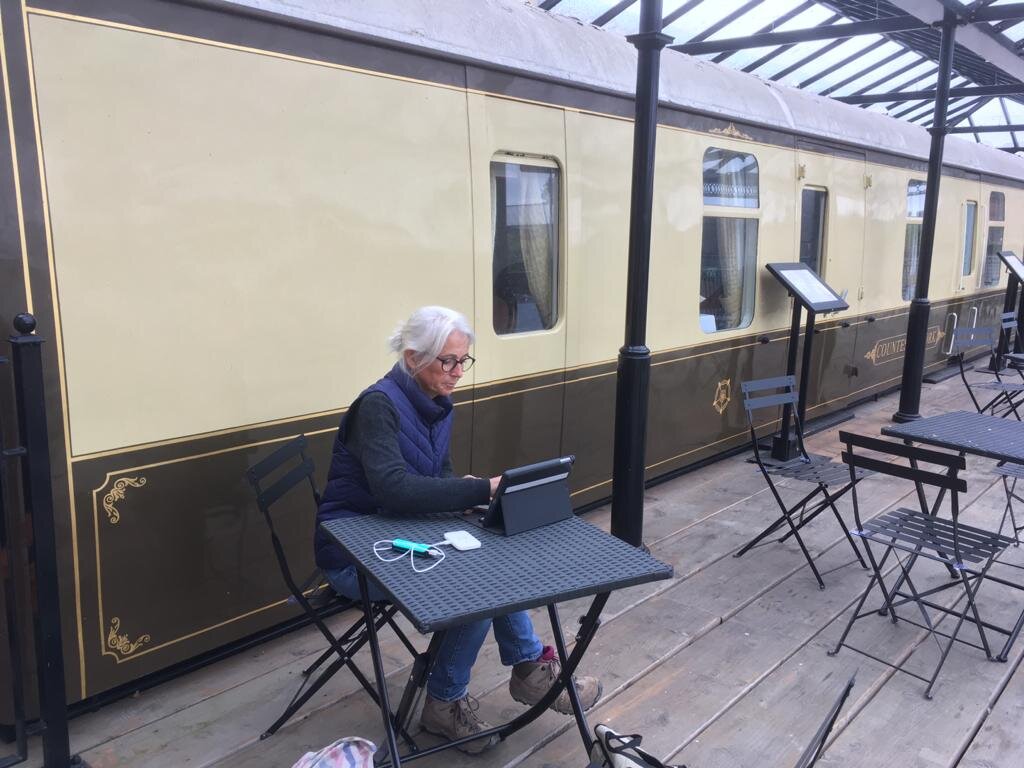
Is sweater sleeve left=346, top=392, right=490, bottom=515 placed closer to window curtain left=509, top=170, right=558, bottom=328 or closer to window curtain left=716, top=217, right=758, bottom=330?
window curtain left=509, top=170, right=558, bottom=328

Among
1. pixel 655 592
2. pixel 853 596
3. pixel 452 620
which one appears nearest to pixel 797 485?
pixel 853 596

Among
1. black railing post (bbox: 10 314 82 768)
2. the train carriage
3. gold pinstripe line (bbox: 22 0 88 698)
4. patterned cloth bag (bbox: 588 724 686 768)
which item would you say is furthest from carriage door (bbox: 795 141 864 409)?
black railing post (bbox: 10 314 82 768)

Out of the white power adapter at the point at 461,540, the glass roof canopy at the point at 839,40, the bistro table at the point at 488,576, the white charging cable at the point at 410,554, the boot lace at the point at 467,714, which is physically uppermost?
the glass roof canopy at the point at 839,40

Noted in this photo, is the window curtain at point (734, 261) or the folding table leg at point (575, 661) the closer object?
the folding table leg at point (575, 661)

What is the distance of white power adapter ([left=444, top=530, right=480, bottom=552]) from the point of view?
2.27 meters

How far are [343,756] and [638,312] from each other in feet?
7.91

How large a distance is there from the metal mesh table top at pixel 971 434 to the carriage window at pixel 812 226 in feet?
8.16

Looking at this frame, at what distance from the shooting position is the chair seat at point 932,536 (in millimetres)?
3355

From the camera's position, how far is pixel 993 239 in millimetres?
10766

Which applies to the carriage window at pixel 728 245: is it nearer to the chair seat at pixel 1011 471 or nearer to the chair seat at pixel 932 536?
the chair seat at pixel 1011 471

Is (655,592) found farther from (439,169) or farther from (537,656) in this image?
(439,169)

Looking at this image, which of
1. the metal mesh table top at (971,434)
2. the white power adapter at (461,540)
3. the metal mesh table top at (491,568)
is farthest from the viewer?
the metal mesh table top at (971,434)

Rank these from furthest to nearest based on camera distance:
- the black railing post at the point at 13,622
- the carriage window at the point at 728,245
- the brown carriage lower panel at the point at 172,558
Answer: the carriage window at the point at 728,245, the brown carriage lower panel at the point at 172,558, the black railing post at the point at 13,622

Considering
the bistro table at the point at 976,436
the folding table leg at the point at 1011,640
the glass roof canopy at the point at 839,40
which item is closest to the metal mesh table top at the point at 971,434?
the bistro table at the point at 976,436
